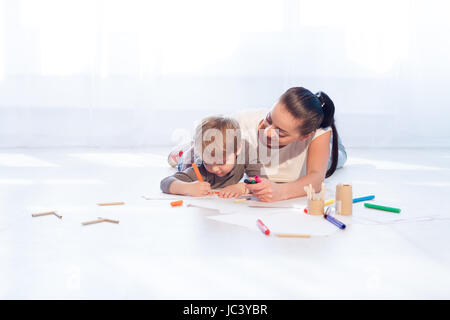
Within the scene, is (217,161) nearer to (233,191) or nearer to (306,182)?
(233,191)

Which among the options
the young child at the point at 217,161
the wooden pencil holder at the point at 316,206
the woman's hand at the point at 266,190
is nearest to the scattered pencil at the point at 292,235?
the wooden pencil holder at the point at 316,206

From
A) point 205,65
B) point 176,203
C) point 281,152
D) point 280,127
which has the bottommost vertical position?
point 176,203

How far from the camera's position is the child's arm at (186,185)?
1.53m

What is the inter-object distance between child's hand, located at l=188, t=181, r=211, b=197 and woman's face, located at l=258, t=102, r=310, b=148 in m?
0.27

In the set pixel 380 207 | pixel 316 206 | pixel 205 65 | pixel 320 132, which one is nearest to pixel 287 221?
pixel 316 206

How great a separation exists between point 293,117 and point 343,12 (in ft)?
7.06

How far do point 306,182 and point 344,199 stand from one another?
0.26m

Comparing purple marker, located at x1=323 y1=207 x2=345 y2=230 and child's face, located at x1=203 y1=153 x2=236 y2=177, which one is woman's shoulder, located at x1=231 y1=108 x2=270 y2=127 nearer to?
child's face, located at x1=203 y1=153 x2=236 y2=177

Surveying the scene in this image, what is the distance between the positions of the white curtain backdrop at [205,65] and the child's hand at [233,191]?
1800 mm

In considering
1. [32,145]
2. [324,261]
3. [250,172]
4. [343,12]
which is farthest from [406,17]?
[324,261]

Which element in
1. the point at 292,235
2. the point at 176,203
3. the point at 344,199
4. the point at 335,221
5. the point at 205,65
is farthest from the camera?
the point at 205,65

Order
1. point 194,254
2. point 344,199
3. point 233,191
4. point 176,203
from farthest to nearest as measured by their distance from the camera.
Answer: point 233,191 → point 176,203 → point 344,199 → point 194,254

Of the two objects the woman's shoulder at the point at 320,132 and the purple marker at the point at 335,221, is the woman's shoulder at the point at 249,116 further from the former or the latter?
the purple marker at the point at 335,221

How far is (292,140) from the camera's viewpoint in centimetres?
157
